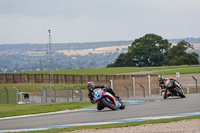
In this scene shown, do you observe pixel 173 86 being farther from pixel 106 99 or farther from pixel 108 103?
pixel 106 99

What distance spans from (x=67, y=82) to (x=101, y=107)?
50.0m

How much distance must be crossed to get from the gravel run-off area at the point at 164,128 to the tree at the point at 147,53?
112 meters

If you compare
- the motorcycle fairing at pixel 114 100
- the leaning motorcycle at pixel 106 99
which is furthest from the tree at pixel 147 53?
the leaning motorcycle at pixel 106 99

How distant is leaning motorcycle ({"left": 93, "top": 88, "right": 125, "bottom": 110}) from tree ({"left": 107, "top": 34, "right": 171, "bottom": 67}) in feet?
347

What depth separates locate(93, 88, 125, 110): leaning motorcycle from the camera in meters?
19.3

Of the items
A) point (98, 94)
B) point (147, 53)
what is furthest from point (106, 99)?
point (147, 53)

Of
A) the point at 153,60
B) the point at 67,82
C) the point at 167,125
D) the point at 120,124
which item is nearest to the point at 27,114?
the point at 120,124

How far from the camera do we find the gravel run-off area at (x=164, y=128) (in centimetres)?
1264

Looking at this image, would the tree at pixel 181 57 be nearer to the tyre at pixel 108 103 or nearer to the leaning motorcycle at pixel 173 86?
the leaning motorcycle at pixel 173 86

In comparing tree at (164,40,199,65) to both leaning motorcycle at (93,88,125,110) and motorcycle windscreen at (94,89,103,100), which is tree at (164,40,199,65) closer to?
leaning motorcycle at (93,88,125,110)

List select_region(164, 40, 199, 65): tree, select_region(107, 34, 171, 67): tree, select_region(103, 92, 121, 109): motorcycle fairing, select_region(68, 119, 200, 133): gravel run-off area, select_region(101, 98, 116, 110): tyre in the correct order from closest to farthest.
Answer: select_region(68, 119, 200, 133): gravel run-off area
select_region(103, 92, 121, 109): motorcycle fairing
select_region(101, 98, 116, 110): tyre
select_region(164, 40, 199, 65): tree
select_region(107, 34, 171, 67): tree

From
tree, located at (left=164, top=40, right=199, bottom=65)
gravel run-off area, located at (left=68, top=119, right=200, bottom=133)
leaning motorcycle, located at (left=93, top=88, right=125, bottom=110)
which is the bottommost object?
gravel run-off area, located at (left=68, top=119, right=200, bottom=133)

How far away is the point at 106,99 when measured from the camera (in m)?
19.5

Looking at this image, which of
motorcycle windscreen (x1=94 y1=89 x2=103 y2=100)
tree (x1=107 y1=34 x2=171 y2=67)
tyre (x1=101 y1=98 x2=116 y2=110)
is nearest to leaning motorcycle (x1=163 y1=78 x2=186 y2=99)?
tyre (x1=101 y1=98 x2=116 y2=110)
